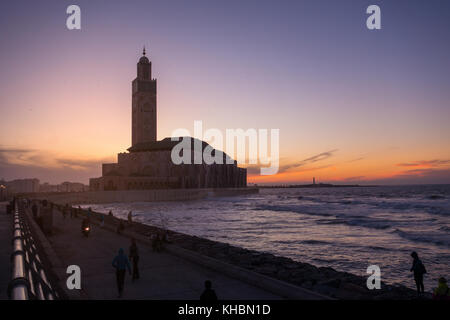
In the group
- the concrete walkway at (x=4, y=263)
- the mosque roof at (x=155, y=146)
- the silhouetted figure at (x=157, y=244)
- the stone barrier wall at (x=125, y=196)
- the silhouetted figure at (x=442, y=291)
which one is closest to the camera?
the concrete walkway at (x=4, y=263)

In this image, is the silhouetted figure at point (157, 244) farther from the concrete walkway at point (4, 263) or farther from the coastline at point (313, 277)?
the concrete walkway at point (4, 263)

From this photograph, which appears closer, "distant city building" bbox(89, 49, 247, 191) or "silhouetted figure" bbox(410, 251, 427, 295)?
"silhouetted figure" bbox(410, 251, 427, 295)

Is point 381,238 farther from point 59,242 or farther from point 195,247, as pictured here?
point 59,242

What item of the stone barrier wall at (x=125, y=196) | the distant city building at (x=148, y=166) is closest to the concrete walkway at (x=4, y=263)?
the stone barrier wall at (x=125, y=196)

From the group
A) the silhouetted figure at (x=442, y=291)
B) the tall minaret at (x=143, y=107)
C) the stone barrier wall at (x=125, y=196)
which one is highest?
the tall minaret at (x=143, y=107)

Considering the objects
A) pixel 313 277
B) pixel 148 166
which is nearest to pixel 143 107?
pixel 148 166

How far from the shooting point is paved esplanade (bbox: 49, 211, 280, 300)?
1123cm

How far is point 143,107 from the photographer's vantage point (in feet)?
500

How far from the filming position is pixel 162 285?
40.3 feet

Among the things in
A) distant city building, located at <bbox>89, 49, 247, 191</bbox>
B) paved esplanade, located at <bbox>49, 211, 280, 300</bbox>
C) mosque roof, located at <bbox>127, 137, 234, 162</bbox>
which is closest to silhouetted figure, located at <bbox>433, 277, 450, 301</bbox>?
paved esplanade, located at <bbox>49, 211, 280, 300</bbox>

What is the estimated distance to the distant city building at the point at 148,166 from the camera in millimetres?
119406

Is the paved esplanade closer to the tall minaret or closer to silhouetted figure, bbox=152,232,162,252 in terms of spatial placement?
silhouetted figure, bbox=152,232,162,252
